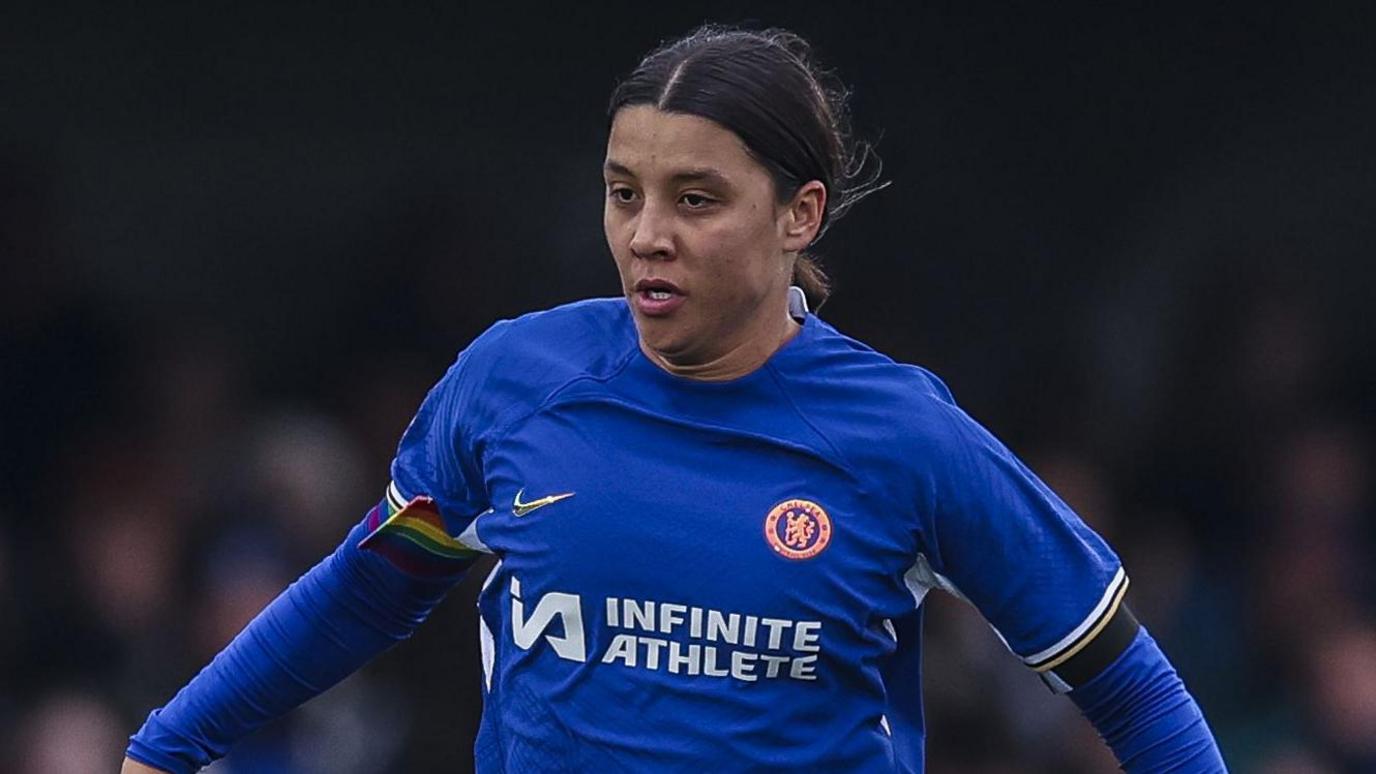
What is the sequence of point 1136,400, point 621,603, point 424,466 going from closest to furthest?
point 621,603, point 424,466, point 1136,400

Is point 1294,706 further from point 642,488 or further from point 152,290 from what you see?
point 642,488

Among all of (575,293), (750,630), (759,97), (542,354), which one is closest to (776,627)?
(750,630)

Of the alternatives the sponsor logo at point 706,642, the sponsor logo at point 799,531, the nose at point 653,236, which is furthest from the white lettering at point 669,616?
the nose at point 653,236

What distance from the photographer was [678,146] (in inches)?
85.0

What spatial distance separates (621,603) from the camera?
2.19m

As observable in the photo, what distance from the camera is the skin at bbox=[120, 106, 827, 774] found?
216 centimetres

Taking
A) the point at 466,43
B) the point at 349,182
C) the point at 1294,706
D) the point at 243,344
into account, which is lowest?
the point at 1294,706

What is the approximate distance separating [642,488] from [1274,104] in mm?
3453

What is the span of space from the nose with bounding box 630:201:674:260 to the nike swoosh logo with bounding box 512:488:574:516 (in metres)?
0.24

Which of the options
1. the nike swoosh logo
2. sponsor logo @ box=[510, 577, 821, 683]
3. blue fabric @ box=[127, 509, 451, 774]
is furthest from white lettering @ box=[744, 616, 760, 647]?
blue fabric @ box=[127, 509, 451, 774]

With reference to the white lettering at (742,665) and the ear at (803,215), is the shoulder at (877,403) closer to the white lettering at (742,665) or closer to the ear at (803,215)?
the ear at (803,215)

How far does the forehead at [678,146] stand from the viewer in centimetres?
216

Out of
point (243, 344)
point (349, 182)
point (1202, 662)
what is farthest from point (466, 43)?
point (1202, 662)

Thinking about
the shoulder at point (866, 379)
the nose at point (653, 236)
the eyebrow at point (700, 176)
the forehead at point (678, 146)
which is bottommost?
the shoulder at point (866, 379)
